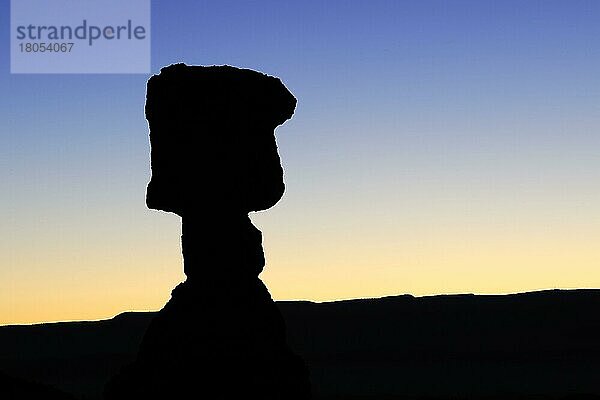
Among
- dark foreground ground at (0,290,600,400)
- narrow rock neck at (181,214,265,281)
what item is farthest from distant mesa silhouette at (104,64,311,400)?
dark foreground ground at (0,290,600,400)

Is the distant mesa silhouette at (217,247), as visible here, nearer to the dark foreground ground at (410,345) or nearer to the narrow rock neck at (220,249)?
the narrow rock neck at (220,249)

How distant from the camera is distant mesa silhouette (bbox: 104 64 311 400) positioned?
2030 cm

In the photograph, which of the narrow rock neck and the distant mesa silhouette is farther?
the narrow rock neck

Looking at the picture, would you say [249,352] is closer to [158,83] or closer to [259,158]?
[259,158]

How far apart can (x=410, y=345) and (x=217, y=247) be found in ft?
166

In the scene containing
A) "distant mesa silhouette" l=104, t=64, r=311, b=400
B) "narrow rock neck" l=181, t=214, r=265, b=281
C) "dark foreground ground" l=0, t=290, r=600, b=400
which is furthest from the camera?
"dark foreground ground" l=0, t=290, r=600, b=400

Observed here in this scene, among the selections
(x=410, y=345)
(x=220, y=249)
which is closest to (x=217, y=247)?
(x=220, y=249)

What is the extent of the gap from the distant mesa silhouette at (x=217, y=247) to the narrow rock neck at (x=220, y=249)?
2cm

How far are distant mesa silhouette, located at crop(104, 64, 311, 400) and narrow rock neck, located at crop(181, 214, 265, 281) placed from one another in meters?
0.02

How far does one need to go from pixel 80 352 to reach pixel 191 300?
5595 centimetres

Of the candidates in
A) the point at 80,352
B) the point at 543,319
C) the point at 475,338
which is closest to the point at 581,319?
the point at 543,319

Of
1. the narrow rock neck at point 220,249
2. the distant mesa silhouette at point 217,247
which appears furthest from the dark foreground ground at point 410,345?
the narrow rock neck at point 220,249

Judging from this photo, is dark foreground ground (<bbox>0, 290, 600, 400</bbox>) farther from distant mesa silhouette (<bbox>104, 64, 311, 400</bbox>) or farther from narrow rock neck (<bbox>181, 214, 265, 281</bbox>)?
narrow rock neck (<bbox>181, 214, 265, 281</bbox>)

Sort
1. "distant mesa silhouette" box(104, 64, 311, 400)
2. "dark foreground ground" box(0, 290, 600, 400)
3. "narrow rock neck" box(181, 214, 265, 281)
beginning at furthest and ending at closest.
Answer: "dark foreground ground" box(0, 290, 600, 400), "narrow rock neck" box(181, 214, 265, 281), "distant mesa silhouette" box(104, 64, 311, 400)
